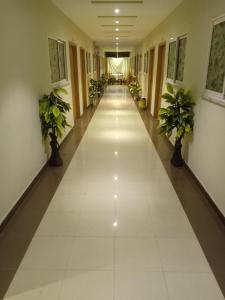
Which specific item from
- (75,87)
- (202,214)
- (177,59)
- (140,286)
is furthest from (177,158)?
(75,87)

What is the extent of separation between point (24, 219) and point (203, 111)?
110 inches

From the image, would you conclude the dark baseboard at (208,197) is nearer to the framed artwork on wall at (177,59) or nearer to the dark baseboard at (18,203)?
the framed artwork on wall at (177,59)

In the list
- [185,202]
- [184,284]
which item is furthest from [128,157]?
→ [184,284]

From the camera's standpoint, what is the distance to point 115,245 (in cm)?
240

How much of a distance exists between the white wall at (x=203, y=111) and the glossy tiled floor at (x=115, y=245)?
1.73 ft

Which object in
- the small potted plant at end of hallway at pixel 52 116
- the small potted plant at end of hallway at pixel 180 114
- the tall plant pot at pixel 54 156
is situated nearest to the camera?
the small potted plant at end of hallway at pixel 52 116

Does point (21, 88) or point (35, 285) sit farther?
point (21, 88)

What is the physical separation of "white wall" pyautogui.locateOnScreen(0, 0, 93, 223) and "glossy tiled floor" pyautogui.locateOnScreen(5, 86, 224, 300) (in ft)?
1.89

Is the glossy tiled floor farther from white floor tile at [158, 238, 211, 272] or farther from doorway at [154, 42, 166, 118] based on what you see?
doorway at [154, 42, 166, 118]

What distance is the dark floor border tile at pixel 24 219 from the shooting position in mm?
2170

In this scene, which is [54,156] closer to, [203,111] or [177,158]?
[177,158]

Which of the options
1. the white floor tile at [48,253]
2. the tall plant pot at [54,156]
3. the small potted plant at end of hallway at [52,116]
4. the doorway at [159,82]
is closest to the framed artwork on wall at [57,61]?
the small potted plant at end of hallway at [52,116]

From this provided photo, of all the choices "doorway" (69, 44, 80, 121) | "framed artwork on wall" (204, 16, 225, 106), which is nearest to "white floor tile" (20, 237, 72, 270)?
"framed artwork on wall" (204, 16, 225, 106)

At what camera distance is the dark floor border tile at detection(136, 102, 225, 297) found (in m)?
2.25
